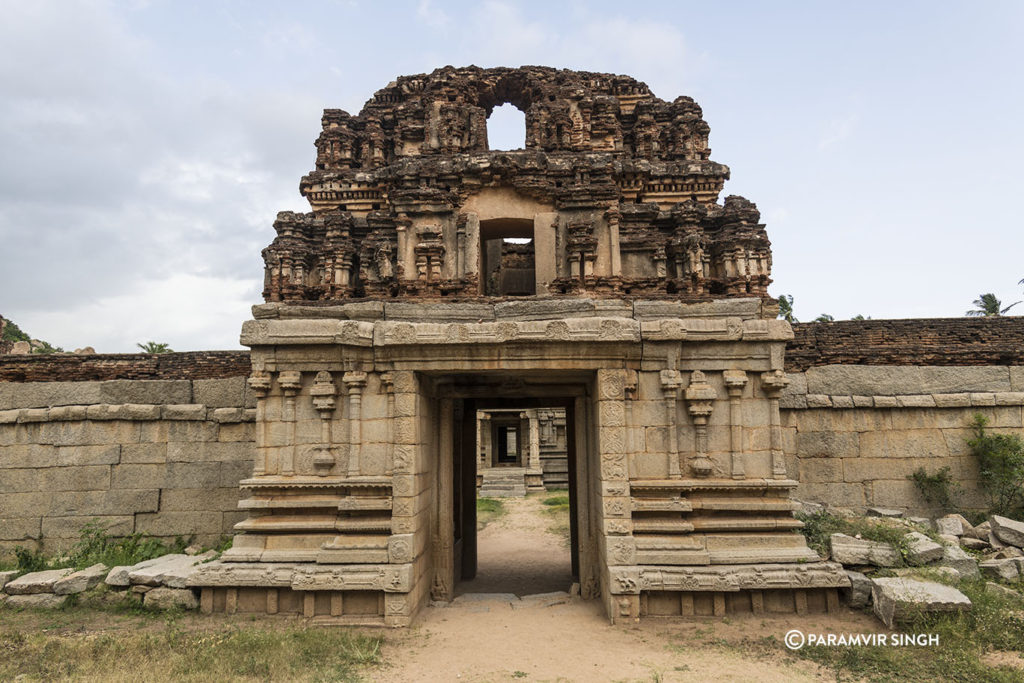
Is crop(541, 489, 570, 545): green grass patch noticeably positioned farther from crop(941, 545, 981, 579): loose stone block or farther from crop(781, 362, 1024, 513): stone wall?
crop(941, 545, 981, 579): loose stone block

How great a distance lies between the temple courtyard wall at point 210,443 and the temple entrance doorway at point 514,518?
3.69 m

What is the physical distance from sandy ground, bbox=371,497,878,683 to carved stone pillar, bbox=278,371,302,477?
2330 mm

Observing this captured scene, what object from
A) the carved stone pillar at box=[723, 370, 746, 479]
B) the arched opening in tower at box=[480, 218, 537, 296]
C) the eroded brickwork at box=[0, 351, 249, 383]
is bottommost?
the carved stone pillar at box=[723, 370, 746, 479]

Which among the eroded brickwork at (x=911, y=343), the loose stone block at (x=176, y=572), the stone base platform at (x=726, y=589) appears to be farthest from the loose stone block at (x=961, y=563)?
the loose stone block at (x=176, y=572)

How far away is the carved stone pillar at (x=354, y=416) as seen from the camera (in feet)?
21.5

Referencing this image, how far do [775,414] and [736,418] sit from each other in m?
0.50

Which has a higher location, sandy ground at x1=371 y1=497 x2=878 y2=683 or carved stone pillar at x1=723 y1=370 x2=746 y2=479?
carved stone pillar at x1=723 y1=370 x2=746 y2=479

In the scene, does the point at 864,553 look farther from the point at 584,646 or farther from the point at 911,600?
the point at 584,646

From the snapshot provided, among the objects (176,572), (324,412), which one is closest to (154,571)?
(176,572)

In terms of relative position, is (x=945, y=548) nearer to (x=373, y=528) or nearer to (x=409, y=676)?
(x=409, y=676)

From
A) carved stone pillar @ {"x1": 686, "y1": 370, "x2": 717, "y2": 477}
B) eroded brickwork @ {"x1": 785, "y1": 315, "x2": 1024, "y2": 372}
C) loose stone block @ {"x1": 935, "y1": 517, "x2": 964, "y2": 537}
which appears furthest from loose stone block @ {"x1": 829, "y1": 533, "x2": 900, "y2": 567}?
eroded brickwork @ {"x1": 785, "y1": 315, "x2": 1024, "y2": 372}

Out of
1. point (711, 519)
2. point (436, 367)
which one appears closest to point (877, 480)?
point (711, 519)

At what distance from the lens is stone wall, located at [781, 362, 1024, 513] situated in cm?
930

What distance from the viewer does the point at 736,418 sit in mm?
6547
